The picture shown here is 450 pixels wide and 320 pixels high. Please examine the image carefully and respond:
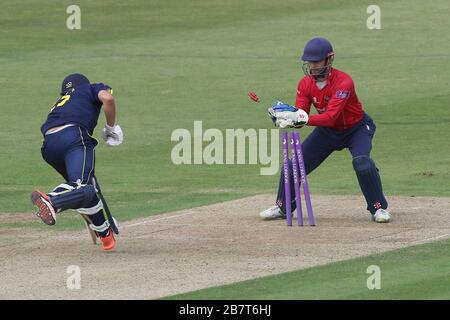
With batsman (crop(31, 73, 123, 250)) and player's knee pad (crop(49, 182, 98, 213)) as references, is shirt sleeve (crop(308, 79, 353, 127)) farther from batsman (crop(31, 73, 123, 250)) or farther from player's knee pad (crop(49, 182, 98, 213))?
player's knee pad (crop(49, 182, 98, 213))

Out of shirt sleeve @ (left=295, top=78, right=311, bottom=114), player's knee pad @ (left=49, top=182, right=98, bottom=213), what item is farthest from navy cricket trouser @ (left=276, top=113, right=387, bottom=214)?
player's knee pad @ (left=49, top=182, right=98, bottom=213)

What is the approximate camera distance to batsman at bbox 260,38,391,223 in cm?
1371

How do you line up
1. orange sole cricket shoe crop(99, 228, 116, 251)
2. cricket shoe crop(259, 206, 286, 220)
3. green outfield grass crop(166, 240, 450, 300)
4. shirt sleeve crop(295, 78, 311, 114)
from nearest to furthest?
green outfield grass crop(166, 240, 450, 300) → orange sole cricket shoe crop(99, 228, 116, 251) → shirt sleeve crop(295, 78, 311, 114) → cricket shoe crop(259, 206, 286, 220)

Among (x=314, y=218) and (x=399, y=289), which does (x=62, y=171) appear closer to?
(x=314, y=218)

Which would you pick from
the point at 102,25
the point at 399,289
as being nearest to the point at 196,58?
the point at 102,25

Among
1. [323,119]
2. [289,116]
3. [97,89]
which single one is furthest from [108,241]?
[323,119]

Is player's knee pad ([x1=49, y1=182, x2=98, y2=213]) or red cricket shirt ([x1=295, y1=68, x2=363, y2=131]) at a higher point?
red cricket shirt ([x1=295, y1=68, x2=363, y2=131])

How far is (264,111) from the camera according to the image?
22.7 m

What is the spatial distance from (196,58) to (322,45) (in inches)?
553

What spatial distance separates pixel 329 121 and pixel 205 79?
39.5 feet

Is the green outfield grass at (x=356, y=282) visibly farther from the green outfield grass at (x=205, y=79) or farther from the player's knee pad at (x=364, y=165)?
the green outfield grass at (x=205, y=79)

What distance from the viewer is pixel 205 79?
84.1 feet

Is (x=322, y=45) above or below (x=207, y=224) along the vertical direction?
above
